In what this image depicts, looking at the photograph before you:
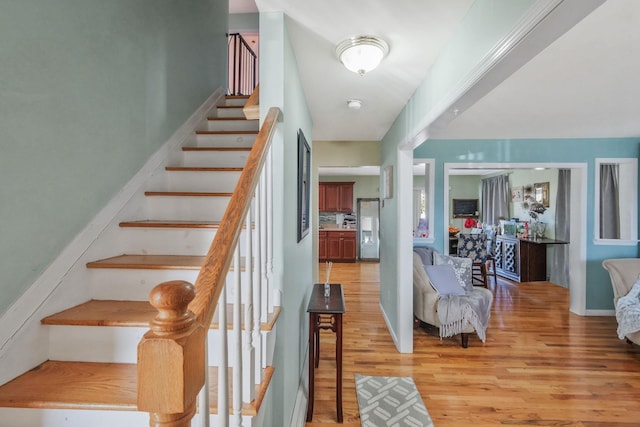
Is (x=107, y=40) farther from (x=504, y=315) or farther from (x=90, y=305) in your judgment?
(x=504, y=315)

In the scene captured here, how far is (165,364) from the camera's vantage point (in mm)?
442

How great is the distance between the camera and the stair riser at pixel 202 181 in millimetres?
1956

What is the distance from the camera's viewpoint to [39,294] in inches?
45.9

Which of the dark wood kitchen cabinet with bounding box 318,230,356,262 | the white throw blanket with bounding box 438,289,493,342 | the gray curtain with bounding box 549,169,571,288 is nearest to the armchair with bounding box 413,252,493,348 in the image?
the white throw blanket with bounding box 438,289,493,342

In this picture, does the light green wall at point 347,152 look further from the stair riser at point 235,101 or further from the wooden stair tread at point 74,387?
the wooden stair tread at point 74,387

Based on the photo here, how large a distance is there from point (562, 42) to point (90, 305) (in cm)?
290

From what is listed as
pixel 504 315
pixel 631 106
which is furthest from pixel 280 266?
pixel 504 315

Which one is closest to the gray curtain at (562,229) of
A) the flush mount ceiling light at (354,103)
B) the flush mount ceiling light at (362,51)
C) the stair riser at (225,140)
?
the flush mount ceiling light at (354,103)

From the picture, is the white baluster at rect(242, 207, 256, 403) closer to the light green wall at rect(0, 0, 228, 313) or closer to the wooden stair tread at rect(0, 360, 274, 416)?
the wooden stair tread at rect(0, 360, 274, 416)

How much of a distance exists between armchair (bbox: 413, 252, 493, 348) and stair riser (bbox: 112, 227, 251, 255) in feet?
7.79

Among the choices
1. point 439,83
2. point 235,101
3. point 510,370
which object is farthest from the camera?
point 235,101

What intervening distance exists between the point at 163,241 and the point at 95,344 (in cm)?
60

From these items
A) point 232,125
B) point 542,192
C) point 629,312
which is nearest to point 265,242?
point 232,125

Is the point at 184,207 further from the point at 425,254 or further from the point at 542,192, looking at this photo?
the point at 542,192
